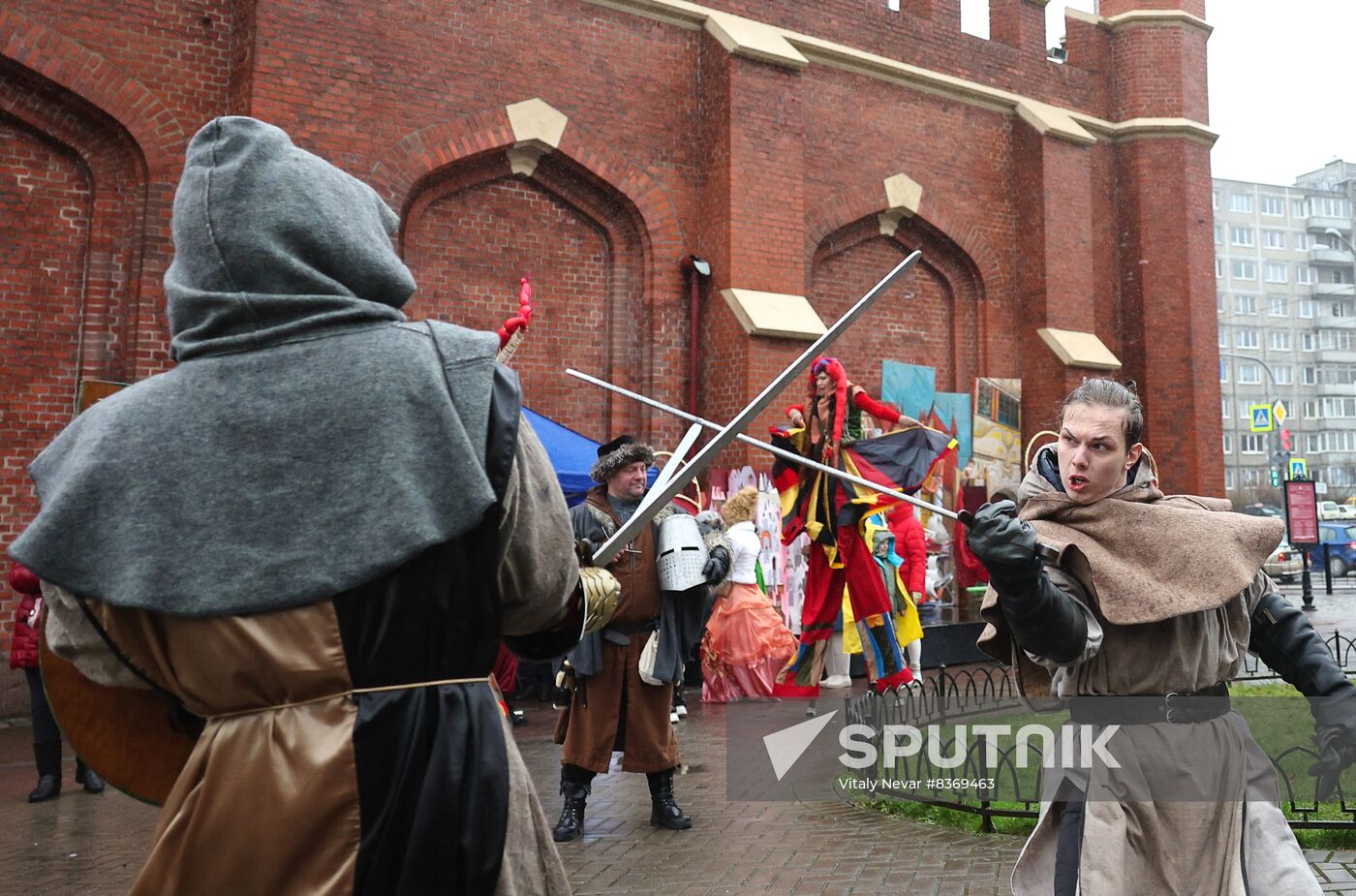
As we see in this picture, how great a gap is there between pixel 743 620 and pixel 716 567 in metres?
4.27

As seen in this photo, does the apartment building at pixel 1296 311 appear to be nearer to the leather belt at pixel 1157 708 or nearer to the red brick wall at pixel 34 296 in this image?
the red brick wall at pixel 34 296

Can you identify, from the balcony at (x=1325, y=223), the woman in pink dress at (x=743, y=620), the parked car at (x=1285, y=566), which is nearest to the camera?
the woman in pink dress at (x=743, y=620)

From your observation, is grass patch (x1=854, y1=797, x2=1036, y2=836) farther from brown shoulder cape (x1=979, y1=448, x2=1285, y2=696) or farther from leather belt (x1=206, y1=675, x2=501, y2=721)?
leather belt (x1=206, y1=675, x2=501, y2=721)

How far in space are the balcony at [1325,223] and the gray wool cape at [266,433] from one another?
3549 inches

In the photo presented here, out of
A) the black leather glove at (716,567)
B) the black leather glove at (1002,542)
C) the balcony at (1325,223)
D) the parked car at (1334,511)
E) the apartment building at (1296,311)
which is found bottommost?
the black leather glove at (716,567)

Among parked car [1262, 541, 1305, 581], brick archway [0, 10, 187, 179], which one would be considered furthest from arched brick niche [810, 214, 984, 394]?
parked car [1262, 541, 1305, 581]

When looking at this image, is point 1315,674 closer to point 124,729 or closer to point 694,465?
point 694,465

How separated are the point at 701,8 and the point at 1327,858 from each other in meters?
11.7

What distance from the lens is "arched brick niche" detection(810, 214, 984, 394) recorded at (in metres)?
15.2

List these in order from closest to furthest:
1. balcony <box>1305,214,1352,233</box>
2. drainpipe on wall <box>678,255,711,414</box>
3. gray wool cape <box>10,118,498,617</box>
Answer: gray wool cape <box>10,118,498,617</box> < drainpipe on wall <box>678,255,711,414</box> < balcony <box>1305,214,1352,233</box>

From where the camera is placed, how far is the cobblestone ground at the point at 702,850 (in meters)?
5.09

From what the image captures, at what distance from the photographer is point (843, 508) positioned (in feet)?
27.9

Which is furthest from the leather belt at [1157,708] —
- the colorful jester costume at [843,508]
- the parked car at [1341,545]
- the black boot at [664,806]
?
the parked car at [1341,545]

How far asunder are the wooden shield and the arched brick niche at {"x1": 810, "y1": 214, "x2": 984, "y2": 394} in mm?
13286
